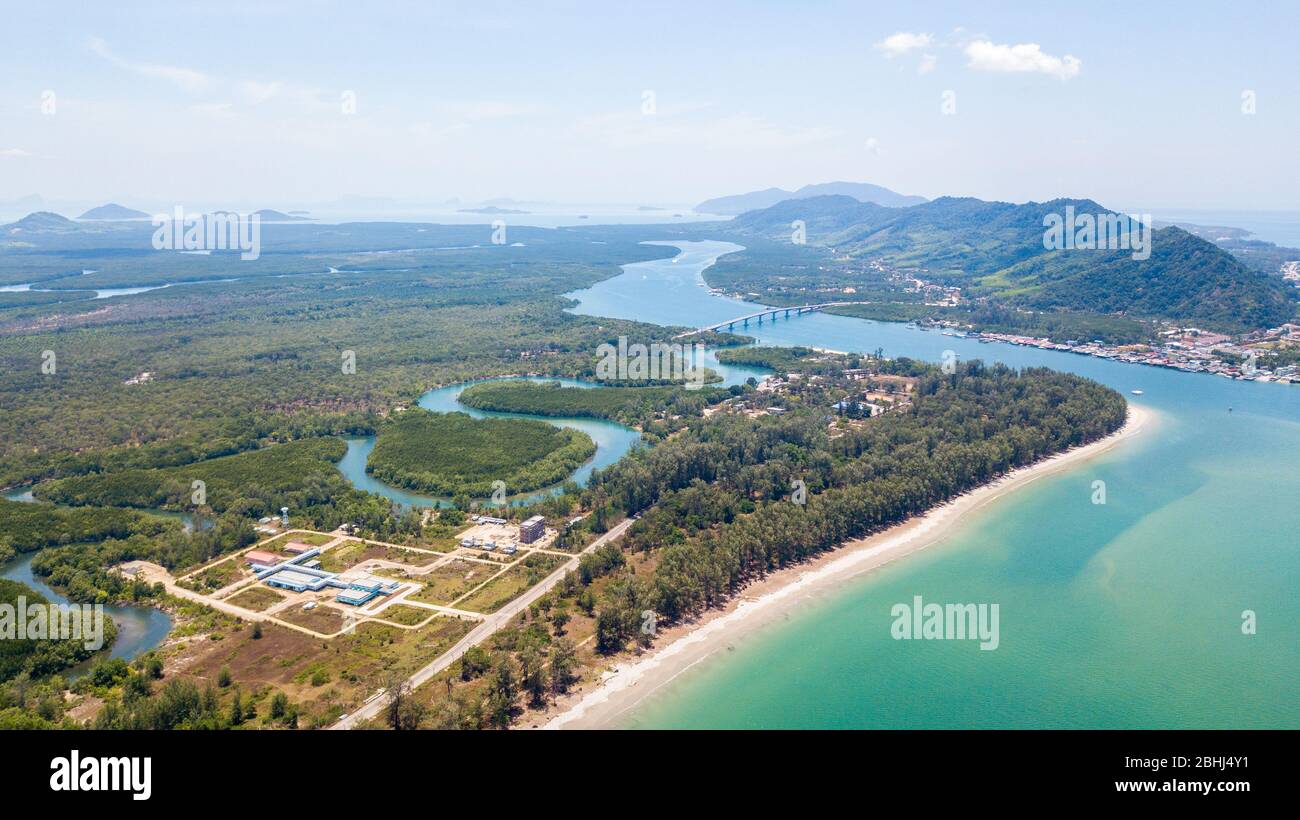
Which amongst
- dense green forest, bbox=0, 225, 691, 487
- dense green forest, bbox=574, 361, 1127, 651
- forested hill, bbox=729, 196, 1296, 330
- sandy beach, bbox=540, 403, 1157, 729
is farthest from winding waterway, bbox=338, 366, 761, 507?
forested hill, bbox=729, 196, 1296, 330

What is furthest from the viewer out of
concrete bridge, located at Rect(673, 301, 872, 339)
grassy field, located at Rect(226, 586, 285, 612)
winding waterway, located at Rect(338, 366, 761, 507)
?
concrete bridge, located at Rect(673, 301, 872, 339)

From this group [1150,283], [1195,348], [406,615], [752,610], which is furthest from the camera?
[1150,283]

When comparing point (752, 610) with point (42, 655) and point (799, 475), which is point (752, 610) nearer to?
point (799, 475)

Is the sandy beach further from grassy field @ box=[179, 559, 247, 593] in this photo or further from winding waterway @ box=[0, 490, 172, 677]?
grassy field @ box=[179, 559, 247, 593]

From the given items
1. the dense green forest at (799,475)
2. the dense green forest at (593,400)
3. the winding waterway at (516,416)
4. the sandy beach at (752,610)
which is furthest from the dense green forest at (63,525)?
the dense green forest at (593,400)

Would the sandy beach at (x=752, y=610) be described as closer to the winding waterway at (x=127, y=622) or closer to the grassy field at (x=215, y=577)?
the winding waterway at (x=127, y=622)

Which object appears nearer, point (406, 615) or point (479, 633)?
point (479, 633)

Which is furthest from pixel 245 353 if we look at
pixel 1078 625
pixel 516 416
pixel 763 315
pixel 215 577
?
pixel 1078 625
